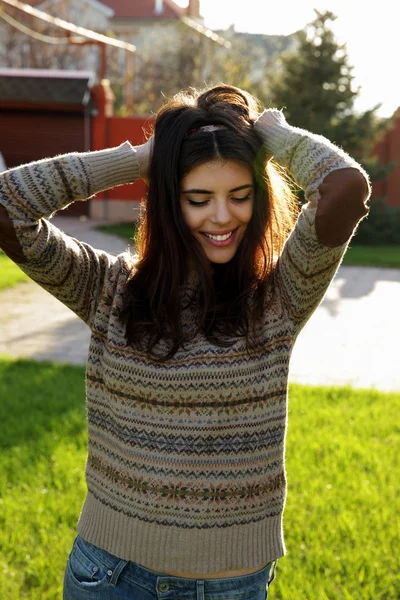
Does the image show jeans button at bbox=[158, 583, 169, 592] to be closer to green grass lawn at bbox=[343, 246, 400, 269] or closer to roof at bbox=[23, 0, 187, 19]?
green grass lawn at bbox=[343, 246, 400, 269]

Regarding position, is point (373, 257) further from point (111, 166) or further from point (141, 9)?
point (141, 9)

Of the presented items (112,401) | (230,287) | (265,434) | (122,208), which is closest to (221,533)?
(265,434)

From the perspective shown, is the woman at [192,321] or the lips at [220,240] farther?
the lips at [220,240]

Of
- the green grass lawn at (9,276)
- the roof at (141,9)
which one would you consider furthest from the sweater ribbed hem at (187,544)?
the roof at (141,9)

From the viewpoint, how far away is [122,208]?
17188 millimetres

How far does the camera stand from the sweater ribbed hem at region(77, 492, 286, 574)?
1.67 meters

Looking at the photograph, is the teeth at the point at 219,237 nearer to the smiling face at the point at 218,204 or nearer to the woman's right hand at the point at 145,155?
the smiling face at the point at 218,204

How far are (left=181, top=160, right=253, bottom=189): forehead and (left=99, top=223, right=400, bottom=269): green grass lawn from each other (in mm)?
9400

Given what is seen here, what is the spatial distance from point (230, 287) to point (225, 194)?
223 millimetres

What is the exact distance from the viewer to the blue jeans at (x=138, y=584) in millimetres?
1683

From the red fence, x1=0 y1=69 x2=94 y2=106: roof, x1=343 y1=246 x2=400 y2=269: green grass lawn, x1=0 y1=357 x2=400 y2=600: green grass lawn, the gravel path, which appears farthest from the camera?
x1=0 y1=69 x2=94 y2=106: roof

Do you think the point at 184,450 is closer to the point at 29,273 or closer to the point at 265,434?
the point at 265,434

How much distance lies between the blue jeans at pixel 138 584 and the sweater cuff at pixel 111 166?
864 millimetres

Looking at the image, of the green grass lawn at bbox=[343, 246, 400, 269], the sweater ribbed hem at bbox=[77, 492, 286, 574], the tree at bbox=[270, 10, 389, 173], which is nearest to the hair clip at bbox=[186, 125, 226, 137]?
the sweater ribbed hem at bbox=[77, 492, 286, 574]
